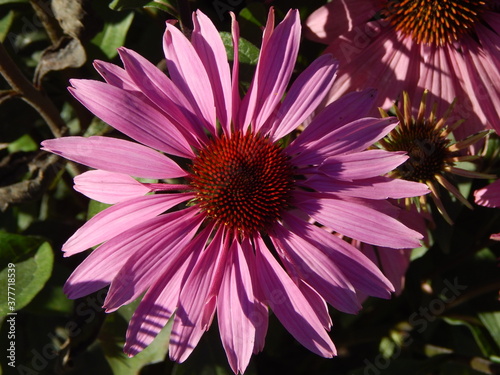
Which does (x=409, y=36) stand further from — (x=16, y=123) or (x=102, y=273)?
(x=16, y=123)

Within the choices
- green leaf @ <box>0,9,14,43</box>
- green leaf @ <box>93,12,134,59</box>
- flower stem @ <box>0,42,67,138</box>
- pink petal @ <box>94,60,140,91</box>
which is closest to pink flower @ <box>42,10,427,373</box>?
pink petal @ <box>94,60,140,91</box>

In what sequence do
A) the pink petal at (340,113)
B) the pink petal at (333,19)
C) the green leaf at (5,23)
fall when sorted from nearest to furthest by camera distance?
the pink petal at (340,113)
the pink petal at (333,19)
the green leaf at (5,23)

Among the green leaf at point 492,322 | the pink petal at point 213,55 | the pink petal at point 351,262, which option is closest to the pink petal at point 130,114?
the pink petal at point 213,55

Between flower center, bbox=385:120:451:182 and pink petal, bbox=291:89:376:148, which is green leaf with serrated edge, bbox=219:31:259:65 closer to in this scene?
pink petal, bbox=291:89:376:148

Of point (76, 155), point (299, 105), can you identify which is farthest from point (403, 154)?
point (76, 155)

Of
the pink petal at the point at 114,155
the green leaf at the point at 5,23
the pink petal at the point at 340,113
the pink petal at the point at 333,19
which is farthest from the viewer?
the green leaf at the point at 5,23

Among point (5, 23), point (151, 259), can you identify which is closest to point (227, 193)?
point (151, 259)

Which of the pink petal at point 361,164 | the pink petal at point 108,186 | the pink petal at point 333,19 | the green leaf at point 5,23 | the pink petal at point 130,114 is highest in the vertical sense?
the pink petal at point 333,19

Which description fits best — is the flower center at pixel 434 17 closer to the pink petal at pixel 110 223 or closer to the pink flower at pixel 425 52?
the pink flower at pixel 425 52
